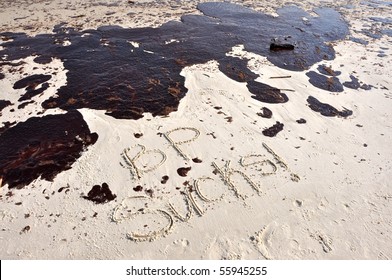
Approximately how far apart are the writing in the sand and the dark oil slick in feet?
5.83

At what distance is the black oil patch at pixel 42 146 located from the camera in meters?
7.08

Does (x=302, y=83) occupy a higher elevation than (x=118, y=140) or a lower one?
higher

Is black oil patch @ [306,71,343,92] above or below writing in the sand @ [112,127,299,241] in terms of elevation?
above

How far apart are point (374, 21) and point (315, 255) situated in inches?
682

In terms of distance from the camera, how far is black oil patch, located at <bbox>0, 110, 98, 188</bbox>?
7082 millimetres

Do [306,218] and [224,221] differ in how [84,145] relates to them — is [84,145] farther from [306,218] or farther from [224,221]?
[306,218]

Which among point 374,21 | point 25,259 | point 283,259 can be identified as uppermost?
point 374,21

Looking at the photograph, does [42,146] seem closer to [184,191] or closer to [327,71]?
[184,191]

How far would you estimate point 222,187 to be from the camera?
6.88 meters

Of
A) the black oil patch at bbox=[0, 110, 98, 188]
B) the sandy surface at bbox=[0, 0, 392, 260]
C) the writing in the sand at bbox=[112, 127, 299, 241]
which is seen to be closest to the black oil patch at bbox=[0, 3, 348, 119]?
the sandy surface at bbox=[0, 0, 392, 260]

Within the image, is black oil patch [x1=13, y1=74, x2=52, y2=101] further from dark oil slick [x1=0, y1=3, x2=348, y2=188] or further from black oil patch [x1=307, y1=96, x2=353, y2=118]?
black oil patch [x1=307, y1=96, x2=353, y2=118]
